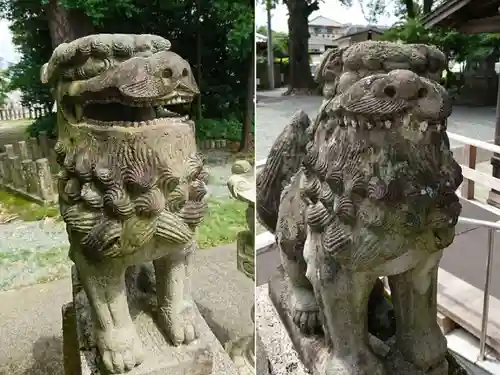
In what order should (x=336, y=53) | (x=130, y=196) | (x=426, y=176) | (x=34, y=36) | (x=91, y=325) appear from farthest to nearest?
(x=34, y=36) < (x=91, y=325) < (x=130, y=196) < (x=336, y=53) < (x=426, y=176)

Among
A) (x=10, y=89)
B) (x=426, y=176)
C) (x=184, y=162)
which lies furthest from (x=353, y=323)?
(x=10, y=89)

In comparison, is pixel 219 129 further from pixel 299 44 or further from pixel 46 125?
pixel 46 125

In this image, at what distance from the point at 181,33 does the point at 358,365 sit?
2.52m

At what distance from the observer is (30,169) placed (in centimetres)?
374

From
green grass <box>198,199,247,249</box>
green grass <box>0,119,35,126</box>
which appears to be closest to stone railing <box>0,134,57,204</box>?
green grass <box>0,119,35,126</box>

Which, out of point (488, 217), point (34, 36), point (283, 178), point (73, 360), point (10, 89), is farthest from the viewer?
point (488, 217)

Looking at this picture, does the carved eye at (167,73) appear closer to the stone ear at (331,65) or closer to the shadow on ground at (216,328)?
Result: the stone ear at (331,65)

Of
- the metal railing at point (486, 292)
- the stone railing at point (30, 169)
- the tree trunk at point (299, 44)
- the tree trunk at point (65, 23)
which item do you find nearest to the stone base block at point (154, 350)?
the metal railing at point (486, 292)

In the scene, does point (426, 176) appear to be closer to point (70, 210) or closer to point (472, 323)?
point (70, 210)

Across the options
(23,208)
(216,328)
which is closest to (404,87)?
(216,328)

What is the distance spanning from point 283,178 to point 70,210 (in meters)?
0.60

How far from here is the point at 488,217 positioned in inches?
141

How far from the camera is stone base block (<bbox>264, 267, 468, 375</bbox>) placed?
4.05ft

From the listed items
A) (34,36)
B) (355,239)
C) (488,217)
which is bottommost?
(488,217)
